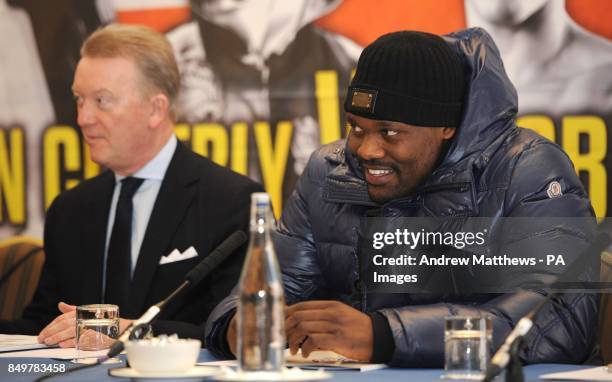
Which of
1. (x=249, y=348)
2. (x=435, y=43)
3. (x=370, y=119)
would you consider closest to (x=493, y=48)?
(x=435, y=43)

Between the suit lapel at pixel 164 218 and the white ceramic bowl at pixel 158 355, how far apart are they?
5.05ft

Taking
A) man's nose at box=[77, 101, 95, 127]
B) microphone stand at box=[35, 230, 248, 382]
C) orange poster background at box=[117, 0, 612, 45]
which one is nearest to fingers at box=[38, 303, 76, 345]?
microphone stand at box=[35, 230, 248, 382]

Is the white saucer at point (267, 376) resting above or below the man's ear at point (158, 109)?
below

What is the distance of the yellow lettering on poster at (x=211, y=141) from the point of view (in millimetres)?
3799

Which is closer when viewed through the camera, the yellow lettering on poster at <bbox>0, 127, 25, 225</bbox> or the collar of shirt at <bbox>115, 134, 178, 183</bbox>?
the collar of shirt at <bbox>115, 134, 178, 183</bbox>

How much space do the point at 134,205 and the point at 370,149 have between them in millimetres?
1273

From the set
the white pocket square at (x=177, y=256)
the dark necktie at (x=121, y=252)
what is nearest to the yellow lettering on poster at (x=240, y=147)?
the dark necktie at (x=121, y=252)

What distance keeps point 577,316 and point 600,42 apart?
1544 mm

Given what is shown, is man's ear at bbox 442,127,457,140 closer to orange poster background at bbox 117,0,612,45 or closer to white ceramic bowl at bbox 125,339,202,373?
white ceramic bowl at bbox 125,339,202,373

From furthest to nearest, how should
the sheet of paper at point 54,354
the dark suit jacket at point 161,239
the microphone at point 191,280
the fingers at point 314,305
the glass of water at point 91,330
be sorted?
the dark suit jacket at point 161,239 → the glass of water at point 91,330 → the sheet of paper at point 54,354 → the fingers at point 314,305 → the microphone at point 191,280

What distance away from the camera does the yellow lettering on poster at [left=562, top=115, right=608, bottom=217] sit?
3.51m

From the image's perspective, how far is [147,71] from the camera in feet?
12.1

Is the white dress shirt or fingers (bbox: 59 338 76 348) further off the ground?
the white dress shirt

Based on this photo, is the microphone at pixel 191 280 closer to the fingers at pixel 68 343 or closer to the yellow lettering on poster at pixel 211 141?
the fingers at pixel 68 343
